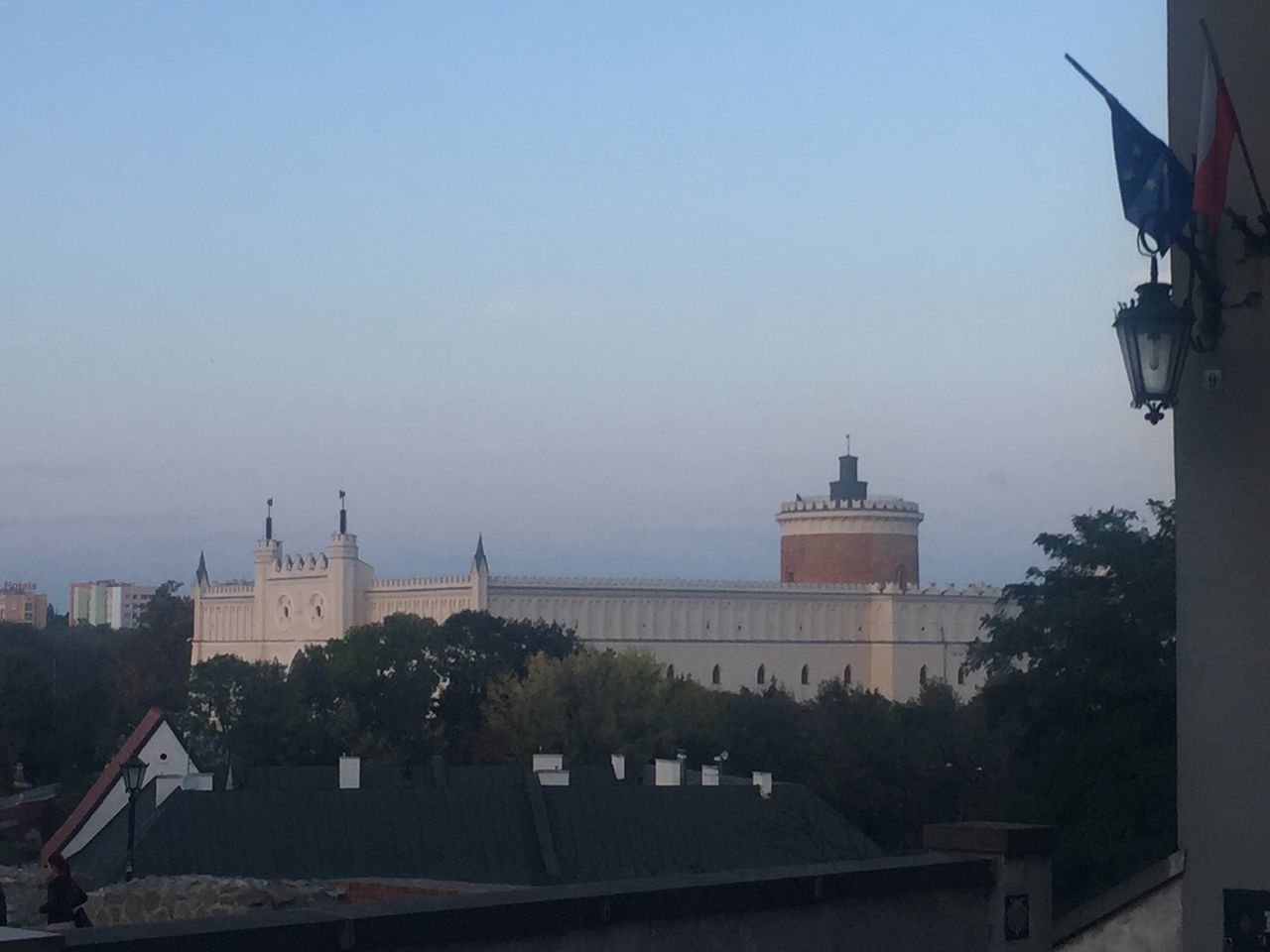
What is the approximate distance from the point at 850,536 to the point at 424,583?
29.1 m

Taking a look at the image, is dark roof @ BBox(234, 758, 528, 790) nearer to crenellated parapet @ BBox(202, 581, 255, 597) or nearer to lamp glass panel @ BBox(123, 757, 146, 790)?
lamp glass panel @ BBox(123, 757, 146, 790)

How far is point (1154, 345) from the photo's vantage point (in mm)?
6516

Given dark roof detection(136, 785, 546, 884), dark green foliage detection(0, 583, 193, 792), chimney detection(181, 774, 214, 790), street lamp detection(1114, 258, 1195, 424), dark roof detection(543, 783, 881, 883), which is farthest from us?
dark green foliage detection(0, 583, 193, 792)

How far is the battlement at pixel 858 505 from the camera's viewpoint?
12000 cm

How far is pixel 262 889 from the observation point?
1166cm

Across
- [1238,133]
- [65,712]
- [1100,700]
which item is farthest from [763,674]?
[1238,133]

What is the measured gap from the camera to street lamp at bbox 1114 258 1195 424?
6.50 metres

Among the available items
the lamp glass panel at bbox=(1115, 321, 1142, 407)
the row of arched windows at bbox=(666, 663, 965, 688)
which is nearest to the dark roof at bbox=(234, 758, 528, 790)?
the lamp glass panel at bbox=(1115, 321, 1142, 407)

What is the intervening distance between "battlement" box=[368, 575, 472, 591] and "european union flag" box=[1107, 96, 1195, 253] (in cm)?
9791

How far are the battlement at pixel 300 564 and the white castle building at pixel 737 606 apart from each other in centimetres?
9

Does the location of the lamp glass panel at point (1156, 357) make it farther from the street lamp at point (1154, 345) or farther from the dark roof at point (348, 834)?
the dark roof at point (348, 834)

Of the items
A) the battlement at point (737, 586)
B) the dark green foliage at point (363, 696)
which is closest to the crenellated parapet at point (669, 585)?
the battlement at point (737, 586)

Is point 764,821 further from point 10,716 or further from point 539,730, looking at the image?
point 10,716

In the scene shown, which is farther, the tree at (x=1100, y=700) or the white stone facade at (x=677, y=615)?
the white stone facade at (x=677, y=615)
